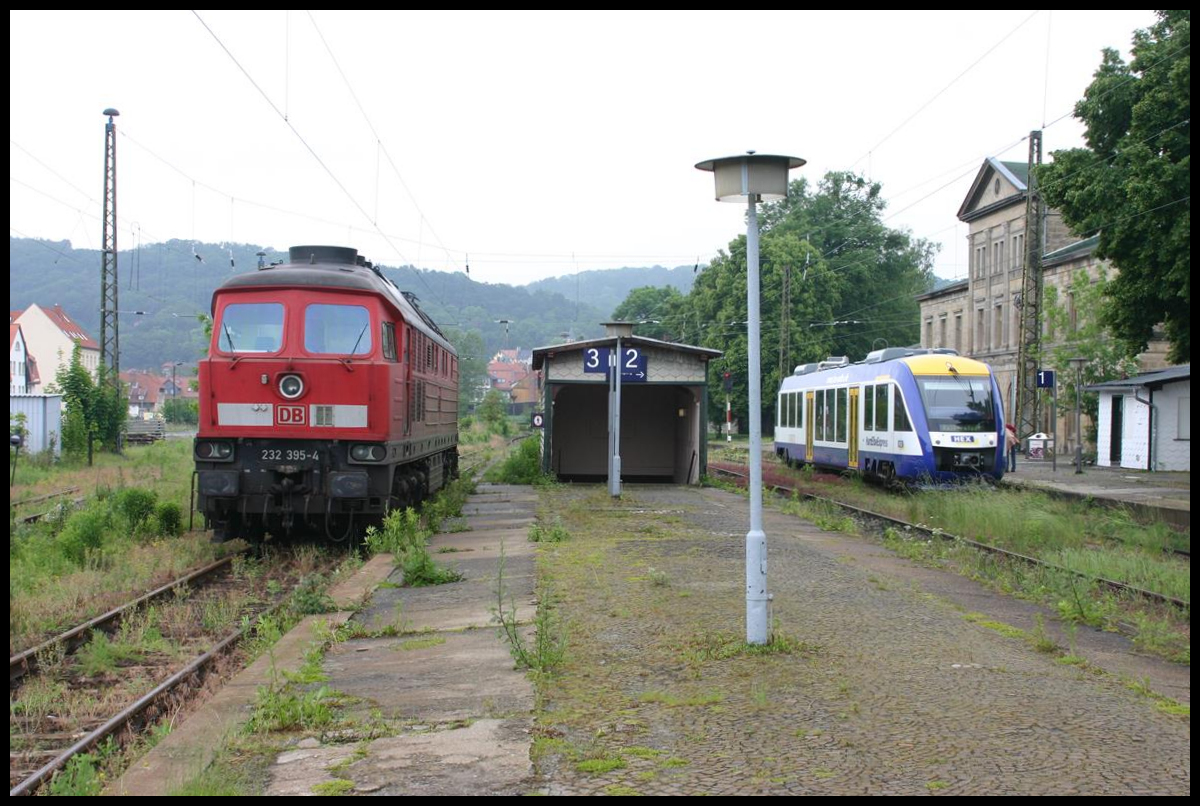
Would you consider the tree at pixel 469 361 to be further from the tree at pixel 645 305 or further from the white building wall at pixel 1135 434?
the white building wall at pixel 1135 434

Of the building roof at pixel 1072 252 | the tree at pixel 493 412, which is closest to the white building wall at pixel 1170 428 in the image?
the building roof at pixel 1072 252

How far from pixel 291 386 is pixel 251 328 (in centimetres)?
98

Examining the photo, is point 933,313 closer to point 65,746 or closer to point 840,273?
point 840,273

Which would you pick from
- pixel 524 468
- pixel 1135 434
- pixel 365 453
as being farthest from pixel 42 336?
pixel 365 453

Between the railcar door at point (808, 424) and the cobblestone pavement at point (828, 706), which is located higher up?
the railcar door at point (808, 424)

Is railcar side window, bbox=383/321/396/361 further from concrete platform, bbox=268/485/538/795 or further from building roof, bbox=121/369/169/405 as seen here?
building roof, bbox=121/369/169/405

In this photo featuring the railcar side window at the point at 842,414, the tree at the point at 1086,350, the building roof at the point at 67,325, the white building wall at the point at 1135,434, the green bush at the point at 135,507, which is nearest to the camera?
the green bush at the point at 135,507

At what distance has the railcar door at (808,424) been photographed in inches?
1230

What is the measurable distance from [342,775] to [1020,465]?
35.7 meters

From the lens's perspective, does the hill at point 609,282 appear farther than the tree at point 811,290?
Yes

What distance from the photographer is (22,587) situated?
12047mm

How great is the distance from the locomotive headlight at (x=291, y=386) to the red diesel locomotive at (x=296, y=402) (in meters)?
0.01

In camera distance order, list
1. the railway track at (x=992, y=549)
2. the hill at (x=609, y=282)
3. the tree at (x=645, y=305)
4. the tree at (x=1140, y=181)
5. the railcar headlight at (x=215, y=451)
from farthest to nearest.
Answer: the hill at (x=609, y=282) < the tree at (x=645, y=305) < the tree at (x=1140, y=181) < the railcar headlight at (x=215, y=451) < the railway track at (x=992, y=549)

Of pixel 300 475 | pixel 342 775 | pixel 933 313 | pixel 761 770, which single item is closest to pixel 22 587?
pixel 300 475
